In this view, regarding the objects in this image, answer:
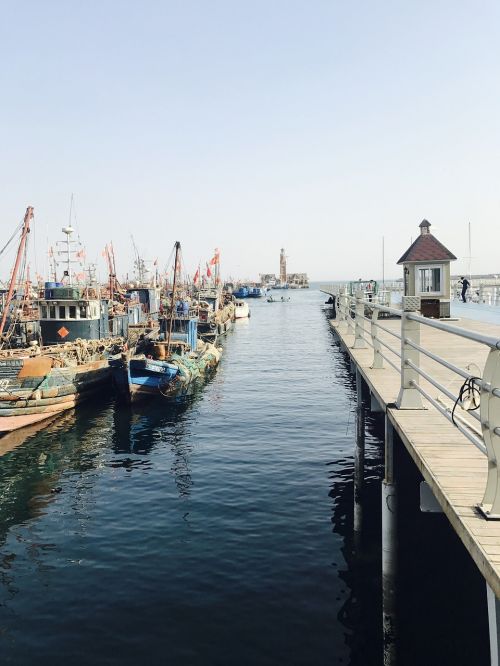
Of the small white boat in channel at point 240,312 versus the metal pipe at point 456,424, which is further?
the small white boat in channel at point 240,312

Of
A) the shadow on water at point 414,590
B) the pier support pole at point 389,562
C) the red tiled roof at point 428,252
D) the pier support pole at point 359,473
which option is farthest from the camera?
the red tiled roof at point 428,252

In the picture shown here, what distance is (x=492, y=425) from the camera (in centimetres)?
450

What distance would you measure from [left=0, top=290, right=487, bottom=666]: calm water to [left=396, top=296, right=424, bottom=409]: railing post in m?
3.94

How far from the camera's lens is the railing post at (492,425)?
14.7ft

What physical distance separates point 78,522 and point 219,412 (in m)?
12.8

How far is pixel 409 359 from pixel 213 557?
6877 millimetres

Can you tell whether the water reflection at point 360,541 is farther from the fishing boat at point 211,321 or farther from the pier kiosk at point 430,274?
the fishing boat at point 211,321

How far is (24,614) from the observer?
1027cm

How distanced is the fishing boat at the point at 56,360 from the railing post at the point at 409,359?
20.2 meters

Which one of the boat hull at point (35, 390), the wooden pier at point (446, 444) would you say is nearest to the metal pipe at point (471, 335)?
the wooden pier at point (446, 444)

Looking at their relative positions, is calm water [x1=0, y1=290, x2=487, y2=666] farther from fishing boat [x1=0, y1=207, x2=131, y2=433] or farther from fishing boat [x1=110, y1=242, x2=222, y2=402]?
fishing boat [x1=110, y1=242, x2=222, y2=402]

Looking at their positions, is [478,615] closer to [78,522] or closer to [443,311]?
[78,522]

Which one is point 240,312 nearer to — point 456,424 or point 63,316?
point 63,316

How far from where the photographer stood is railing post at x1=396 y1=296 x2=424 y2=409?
8320 millimetres
